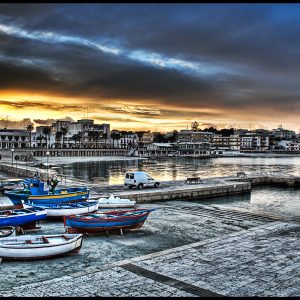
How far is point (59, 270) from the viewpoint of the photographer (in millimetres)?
13773

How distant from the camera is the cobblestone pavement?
1130 centimetres

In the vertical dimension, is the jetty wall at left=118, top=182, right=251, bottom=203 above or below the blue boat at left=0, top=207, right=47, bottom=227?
below

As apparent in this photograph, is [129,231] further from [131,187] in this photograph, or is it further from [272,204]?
[272,204]

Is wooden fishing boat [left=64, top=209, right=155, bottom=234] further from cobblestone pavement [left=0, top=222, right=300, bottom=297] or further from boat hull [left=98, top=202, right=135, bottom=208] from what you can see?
Result: boat hull [left=98, top=202, right=135, bottom=208]

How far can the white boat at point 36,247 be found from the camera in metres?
14.5

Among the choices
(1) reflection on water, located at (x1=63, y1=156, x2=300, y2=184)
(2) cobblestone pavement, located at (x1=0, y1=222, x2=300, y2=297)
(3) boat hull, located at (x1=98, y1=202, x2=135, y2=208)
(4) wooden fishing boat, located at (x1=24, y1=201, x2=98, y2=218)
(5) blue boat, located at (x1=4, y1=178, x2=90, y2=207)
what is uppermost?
(5) blue boat, located at (x1=4, y1=178, x2=90, y2=207)

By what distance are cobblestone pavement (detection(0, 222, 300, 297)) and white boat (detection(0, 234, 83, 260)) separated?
2.28m

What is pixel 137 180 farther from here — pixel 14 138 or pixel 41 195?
pixel 14 138

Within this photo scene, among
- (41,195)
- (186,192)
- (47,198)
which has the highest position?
(41,195)

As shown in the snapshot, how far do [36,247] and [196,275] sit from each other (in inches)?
248

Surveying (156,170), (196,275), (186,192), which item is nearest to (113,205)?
(186,192)

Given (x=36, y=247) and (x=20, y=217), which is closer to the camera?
(x=36, y=247)

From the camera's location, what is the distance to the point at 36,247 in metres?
14.6

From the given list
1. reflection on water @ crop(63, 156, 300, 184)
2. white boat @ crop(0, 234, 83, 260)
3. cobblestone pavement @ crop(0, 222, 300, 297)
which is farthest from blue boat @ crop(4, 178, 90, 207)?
reflection on water @ crop(63, 156, 300, 184)
